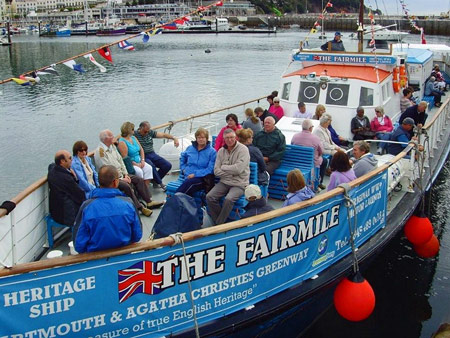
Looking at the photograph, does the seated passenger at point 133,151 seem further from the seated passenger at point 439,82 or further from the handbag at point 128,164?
the seated passenger at point 439,82

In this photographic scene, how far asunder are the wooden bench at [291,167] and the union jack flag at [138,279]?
12.8ft

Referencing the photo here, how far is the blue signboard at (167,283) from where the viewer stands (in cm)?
422

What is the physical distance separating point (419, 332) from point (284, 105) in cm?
626

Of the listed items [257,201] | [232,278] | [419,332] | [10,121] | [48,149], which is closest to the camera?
[232,278]

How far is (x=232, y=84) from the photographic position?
40625mm

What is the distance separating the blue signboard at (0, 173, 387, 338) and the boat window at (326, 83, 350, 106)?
5.92m

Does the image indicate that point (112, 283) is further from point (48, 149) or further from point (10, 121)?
point (10, 121)

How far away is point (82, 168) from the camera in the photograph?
6.76 m

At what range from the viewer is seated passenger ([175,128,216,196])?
23.3 ft

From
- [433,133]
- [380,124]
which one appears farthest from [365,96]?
[433,133]

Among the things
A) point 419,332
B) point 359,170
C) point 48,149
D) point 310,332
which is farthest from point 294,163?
point 48,149

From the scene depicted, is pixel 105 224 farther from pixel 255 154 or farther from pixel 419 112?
pixel 419 112

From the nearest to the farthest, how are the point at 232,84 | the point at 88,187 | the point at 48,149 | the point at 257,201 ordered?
the point at 257,201
the point at 88,187
the point at 48,149
the point at 232,84

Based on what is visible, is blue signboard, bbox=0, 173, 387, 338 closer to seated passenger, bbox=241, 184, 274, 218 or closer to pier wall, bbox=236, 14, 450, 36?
seated passenger, bbox=241, 184, 274, 218
